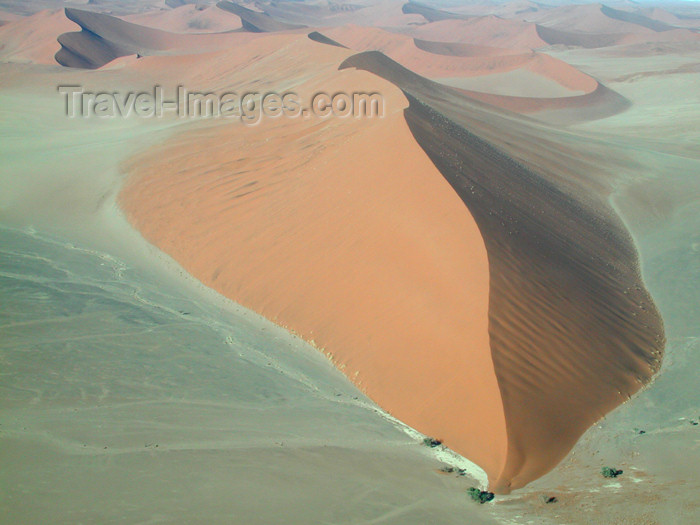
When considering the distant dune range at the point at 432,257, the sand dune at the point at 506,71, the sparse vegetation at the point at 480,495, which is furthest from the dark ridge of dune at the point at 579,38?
the sparse vegetation at the point at 480,495

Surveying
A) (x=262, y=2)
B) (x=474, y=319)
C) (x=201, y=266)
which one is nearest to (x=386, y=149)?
(x=201, y=266)

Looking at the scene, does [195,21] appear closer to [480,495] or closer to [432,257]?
[432,257]

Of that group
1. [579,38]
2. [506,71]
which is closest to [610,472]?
[506,71]

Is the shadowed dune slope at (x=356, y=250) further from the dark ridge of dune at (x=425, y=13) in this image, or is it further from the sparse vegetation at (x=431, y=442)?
the dark ridge of dune at (x=425, y=13)

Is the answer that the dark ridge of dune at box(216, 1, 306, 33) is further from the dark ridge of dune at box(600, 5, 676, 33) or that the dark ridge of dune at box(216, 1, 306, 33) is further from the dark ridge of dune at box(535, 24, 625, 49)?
the dark ridge of dune at box(600, 5, 676, 33)

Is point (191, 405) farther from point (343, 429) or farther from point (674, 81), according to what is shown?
point (674, 81)

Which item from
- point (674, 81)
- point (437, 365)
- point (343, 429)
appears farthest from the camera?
point (674, 81)
